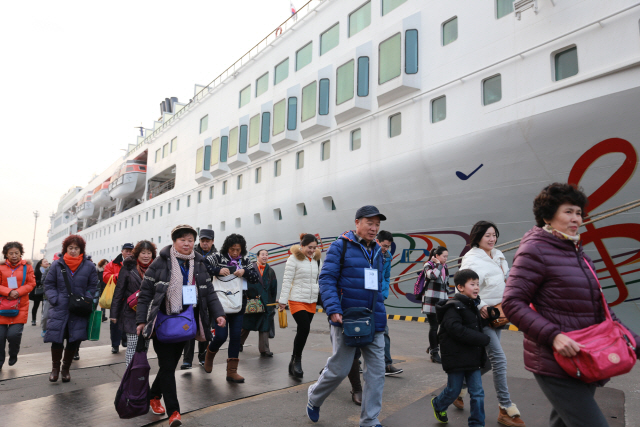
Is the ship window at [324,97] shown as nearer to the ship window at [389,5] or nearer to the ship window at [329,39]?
the ship window at [329,39]

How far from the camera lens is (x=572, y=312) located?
2129 millimetres

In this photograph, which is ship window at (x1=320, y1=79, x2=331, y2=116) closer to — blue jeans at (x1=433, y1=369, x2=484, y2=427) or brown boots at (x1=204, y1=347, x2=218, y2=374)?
brown boots at (x1=204, y1=347, x2=218, y2=374)

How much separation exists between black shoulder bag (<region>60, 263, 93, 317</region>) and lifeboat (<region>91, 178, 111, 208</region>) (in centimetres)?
3264

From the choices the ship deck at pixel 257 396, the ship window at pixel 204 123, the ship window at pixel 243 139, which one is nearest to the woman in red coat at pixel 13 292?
the ship deck at pixel 257 396

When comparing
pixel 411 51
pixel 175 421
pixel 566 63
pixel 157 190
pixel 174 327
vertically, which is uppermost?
pixel 411 51

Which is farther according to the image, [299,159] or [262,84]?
[262,84]

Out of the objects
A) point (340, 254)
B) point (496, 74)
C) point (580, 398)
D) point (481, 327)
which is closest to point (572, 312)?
point (580, 398)

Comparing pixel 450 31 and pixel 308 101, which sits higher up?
pixel 450 31

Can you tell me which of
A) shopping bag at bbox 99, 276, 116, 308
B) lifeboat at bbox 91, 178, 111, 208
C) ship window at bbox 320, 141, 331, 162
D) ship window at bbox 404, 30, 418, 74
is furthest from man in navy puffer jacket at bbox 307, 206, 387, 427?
lifeboat at bbox 91, 178, 111, 208

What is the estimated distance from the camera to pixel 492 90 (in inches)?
347

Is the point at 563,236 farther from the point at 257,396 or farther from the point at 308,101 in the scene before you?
the point at 308,101

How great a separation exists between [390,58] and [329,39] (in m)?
3.68

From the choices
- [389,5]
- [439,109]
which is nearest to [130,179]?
[389,5]

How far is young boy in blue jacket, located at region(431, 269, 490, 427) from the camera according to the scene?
3221 millimetres
